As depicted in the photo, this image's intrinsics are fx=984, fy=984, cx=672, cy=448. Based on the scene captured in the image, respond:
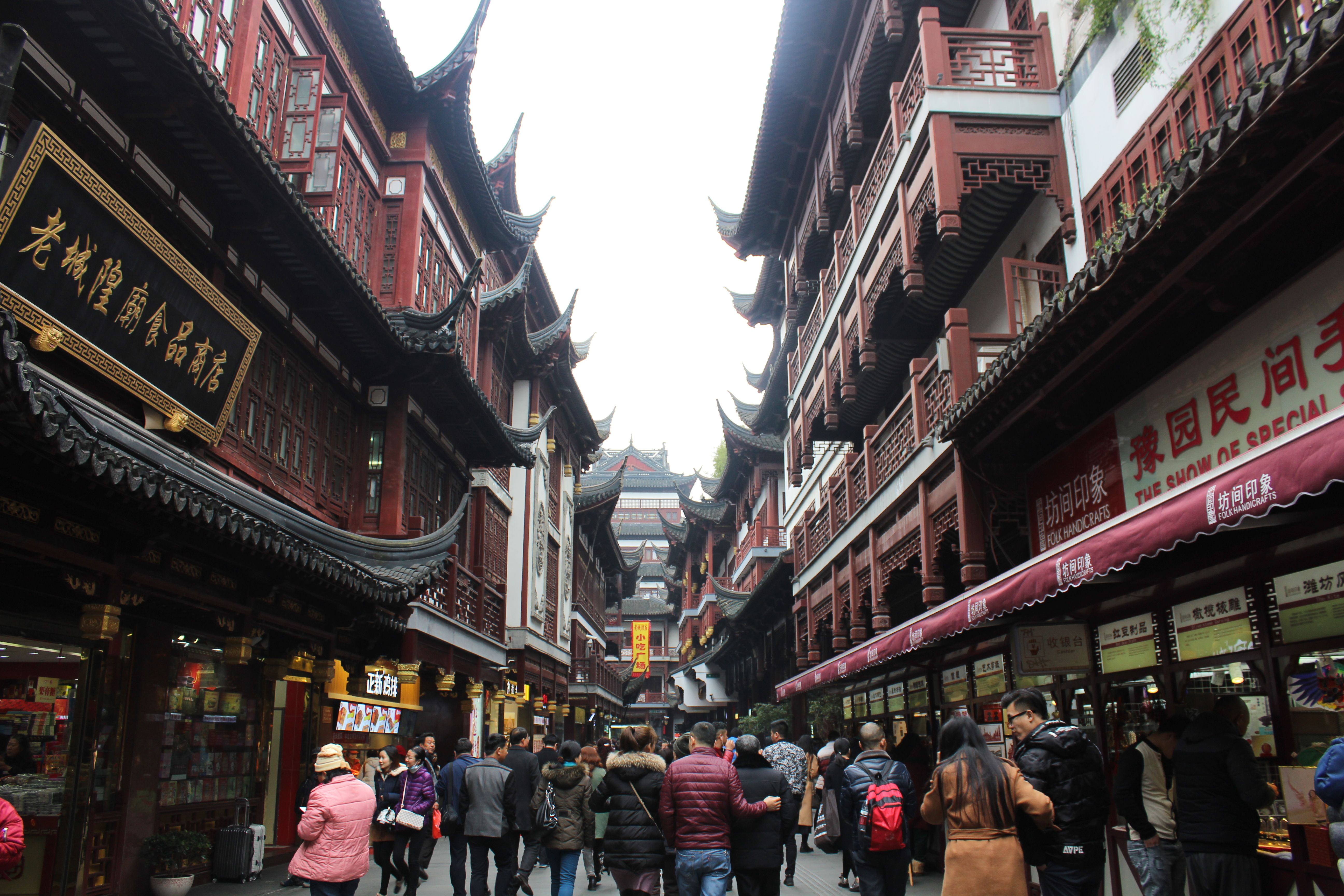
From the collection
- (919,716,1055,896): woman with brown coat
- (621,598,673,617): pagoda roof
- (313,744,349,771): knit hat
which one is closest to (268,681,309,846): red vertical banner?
(313,744,349,771): knit hat

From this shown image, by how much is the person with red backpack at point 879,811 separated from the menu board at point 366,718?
24.4 feet

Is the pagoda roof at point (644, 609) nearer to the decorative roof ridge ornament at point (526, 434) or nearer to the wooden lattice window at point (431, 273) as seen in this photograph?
the decorative roof ridge ornament at point (526, 434)

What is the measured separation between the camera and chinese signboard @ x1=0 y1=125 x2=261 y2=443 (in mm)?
6492

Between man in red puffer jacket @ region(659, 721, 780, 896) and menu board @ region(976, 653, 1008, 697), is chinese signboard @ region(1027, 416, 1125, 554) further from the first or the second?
man in red puffer jacket @ region(659, 721, 780, 896)

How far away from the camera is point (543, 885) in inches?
462

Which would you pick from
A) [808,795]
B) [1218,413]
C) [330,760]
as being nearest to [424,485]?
[808,795]

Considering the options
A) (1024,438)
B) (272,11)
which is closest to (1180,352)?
(1024,438)

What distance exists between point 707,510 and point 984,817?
3803 cm

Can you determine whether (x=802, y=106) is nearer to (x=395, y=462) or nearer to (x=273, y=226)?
(x=395, y=462)

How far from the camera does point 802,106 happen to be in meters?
18.6

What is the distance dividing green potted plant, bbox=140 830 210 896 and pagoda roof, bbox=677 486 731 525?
3241cm

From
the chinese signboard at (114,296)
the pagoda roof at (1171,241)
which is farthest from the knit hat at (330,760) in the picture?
the pagoda roof at (1171,241)

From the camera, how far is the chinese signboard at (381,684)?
43.5 feet

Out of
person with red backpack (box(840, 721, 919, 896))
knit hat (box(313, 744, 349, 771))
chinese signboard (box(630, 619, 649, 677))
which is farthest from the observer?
chinese signboard (box(630, 619, 649, 677))
